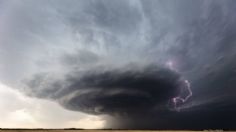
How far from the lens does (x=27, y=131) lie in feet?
253

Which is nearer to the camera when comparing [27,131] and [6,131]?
[6,131]

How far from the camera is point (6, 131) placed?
60094 mm

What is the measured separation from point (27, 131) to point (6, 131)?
1911 centimetres
